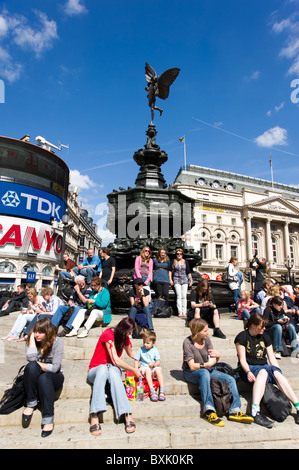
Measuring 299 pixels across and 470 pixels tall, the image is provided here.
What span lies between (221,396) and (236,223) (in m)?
55.1

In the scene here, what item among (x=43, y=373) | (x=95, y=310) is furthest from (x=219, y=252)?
(x=43, y=373)

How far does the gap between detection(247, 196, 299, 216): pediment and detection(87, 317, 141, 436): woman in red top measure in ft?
183

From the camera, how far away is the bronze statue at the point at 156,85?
973 cm

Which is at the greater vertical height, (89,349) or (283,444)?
(89,349)

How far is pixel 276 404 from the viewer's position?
11.6 ft

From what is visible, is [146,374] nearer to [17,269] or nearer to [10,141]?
[17,269]

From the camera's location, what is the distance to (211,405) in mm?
3477

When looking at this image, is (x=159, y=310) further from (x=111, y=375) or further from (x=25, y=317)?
(x=111, y=375)

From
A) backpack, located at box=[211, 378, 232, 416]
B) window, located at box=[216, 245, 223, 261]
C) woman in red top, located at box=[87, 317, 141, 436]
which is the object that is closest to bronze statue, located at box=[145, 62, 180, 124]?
woman in red top, located at box=[87, 317, 141, 436]

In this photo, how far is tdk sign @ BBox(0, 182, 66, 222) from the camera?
133ft

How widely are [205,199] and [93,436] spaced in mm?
52386

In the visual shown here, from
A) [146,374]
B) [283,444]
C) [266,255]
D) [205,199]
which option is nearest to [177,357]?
[146,374]

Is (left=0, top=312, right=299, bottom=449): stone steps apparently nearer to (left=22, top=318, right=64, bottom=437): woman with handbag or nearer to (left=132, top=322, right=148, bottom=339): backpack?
(left=22, top=318, right=64, bottom=437): woman with handbag
